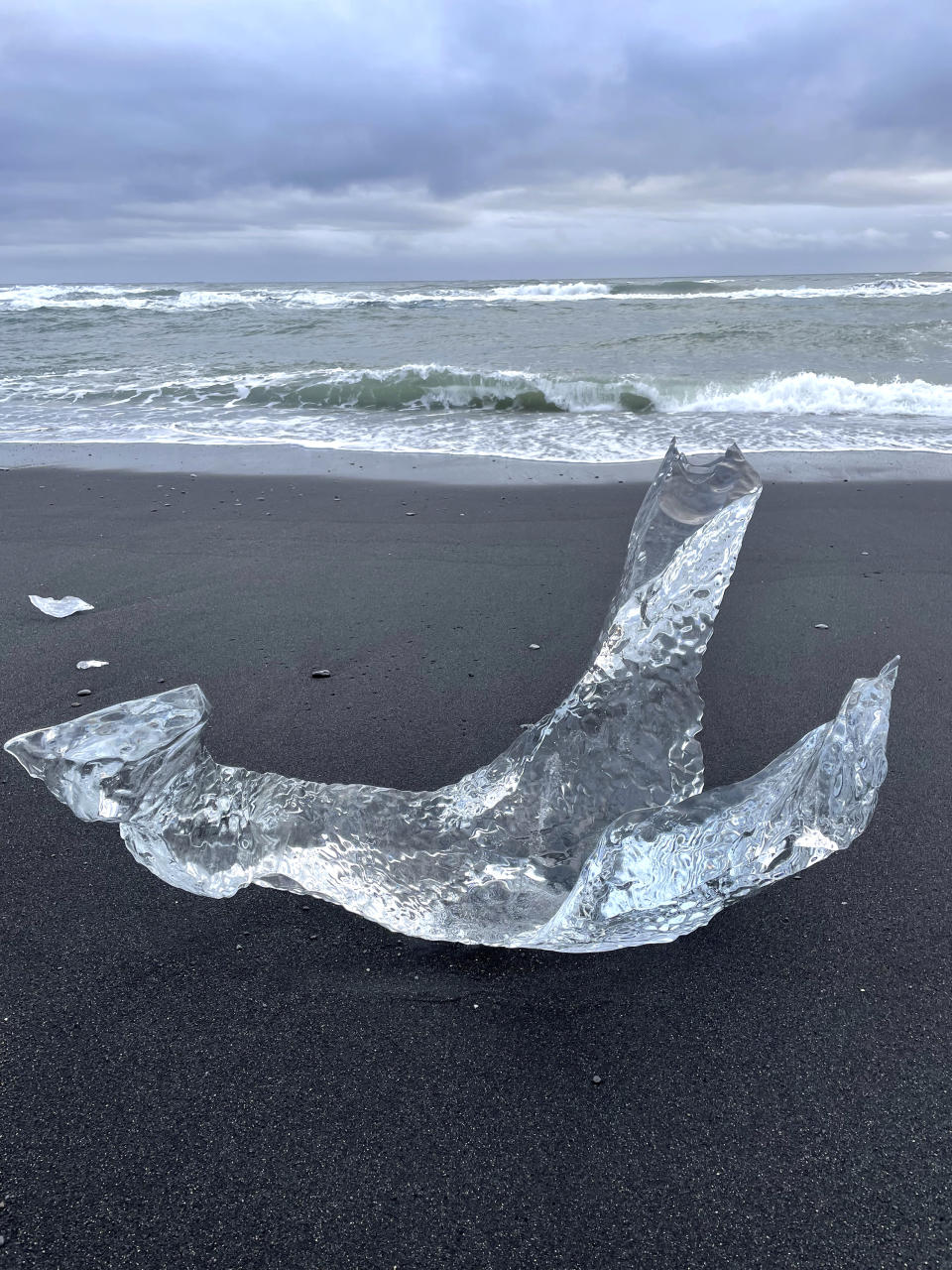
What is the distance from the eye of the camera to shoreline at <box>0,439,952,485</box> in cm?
681

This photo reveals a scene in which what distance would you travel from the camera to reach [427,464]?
7.39 metres

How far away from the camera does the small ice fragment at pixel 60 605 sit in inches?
154

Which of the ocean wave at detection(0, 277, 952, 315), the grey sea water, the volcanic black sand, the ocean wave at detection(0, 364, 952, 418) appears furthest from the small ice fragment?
the ocean wave at detection(0, 277, 952, 315)

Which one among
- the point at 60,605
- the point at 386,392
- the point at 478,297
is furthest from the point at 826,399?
the point at 478,297

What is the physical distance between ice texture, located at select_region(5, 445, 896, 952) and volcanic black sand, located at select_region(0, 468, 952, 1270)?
0.48ft

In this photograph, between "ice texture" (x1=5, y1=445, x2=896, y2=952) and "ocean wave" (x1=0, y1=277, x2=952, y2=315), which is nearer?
"ice texture" (x1=5, y1=445, x2=896, y2=952)

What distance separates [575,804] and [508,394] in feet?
31.0

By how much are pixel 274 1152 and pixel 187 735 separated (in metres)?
0.85

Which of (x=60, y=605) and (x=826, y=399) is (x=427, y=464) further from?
(x=826, y=399)

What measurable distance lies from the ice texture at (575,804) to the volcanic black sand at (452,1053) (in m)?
0.15

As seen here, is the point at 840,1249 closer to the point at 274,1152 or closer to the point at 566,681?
the point at 274,1152

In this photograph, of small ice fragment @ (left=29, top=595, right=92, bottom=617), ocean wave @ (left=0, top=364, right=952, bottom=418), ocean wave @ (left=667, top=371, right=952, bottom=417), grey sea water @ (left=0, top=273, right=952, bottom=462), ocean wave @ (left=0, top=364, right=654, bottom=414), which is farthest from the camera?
ocean wave @ (left=0, top=364, right=654, bottom=414)

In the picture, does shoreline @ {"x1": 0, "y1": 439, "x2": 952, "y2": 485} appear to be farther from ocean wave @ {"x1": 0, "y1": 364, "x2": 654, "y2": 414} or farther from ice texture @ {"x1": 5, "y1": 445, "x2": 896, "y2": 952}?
ice texture @ {"x1": 5, "y1": 445, "x2": 896, "y2": 952}

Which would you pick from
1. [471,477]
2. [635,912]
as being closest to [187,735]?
[635,912]
